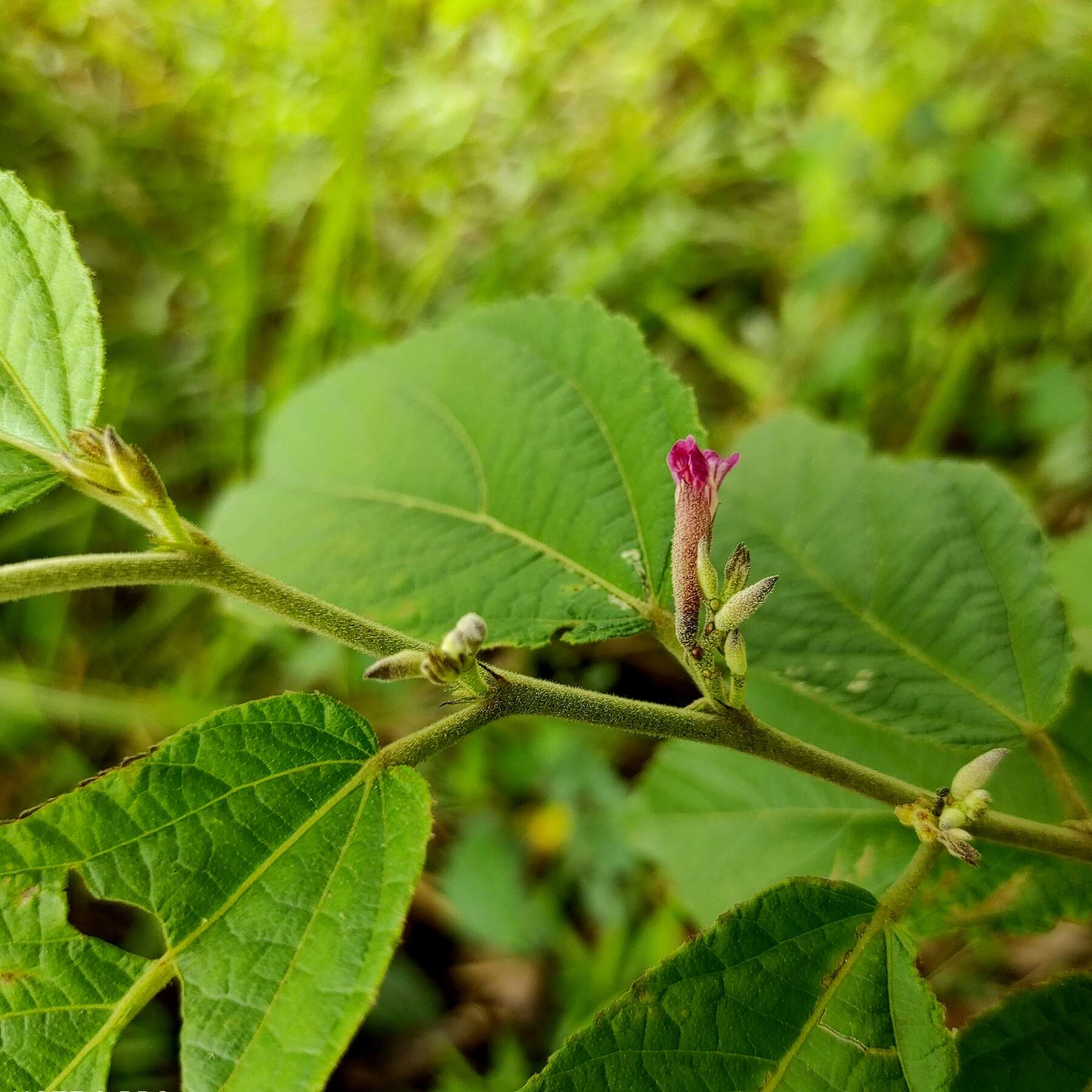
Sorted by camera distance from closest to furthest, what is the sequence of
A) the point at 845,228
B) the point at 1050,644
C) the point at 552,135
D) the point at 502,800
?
the point at 1050,644
the point at 502,800
the point at 845,228
the point at 552,135

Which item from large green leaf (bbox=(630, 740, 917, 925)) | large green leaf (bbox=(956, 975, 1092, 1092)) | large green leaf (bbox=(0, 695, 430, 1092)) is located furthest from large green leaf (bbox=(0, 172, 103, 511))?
large green leaf (bbox=(956, 975, 1092, 1092))

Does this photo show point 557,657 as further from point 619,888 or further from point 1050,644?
point 1050,644

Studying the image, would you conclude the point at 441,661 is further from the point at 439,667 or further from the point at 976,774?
the point at 976,774

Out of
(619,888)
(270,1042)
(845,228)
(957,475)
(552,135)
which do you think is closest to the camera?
(270,1042)

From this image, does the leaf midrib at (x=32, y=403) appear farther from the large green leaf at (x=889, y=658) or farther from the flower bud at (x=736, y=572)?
the large green leaf at (x=889, y=658)

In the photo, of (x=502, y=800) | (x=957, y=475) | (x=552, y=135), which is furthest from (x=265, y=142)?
(x=957, y=475)

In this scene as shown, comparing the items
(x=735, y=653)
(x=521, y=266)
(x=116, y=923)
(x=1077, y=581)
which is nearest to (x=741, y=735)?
(x=735, y=653)
